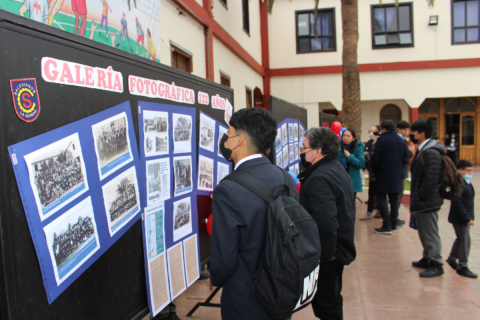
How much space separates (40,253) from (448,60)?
742 inches

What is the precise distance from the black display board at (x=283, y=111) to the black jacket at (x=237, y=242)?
8.39 ft

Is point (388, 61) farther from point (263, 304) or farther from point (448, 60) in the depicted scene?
point (263, 304)

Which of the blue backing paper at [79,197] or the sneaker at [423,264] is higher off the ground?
the blue backing paper at [79,197]

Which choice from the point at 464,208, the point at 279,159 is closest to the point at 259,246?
the point at 279,159

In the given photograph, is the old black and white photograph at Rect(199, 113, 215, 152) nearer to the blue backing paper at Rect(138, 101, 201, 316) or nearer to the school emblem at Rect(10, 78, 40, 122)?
the blue backing paper at Rect(138, 101, 201, 316)

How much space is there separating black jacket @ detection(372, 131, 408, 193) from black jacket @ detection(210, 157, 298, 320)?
5.11 meters

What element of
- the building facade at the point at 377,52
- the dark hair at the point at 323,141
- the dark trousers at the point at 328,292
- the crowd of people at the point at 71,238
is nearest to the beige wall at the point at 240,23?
the building facade at the point at 377,52

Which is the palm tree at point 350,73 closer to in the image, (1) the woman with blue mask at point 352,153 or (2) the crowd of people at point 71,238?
(1) the woman with blue mask at point 352,153

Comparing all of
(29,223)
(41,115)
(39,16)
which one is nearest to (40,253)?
(29,223)

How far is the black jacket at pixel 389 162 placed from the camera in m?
6.33

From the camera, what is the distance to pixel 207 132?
3066 mm

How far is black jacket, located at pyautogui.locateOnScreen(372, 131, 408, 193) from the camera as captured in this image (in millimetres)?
6328

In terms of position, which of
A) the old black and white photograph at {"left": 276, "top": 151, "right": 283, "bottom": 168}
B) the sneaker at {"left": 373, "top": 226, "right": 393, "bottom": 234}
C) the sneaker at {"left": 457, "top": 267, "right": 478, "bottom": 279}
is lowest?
the sneaker at {"left": 373, "top": 226, "right": 393, "bottom": 234}

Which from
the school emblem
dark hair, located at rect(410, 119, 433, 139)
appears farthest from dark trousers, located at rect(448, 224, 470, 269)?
the school emblem
